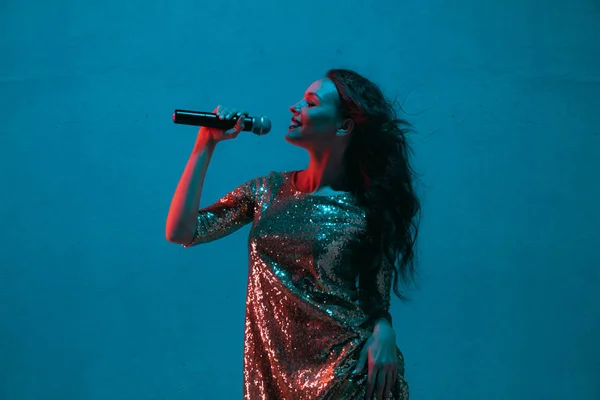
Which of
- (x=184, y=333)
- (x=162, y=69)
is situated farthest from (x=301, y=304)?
(x=162, y=69)

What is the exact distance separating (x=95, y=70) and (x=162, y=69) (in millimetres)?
248

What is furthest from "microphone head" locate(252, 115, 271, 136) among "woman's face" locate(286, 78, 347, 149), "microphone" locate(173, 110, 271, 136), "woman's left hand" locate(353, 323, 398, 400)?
"woman's left hand" locate(353, 323, 398, 400)

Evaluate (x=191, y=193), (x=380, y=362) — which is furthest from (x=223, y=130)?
(x=380, y=362)

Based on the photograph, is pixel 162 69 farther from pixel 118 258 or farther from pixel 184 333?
pixel 184 333

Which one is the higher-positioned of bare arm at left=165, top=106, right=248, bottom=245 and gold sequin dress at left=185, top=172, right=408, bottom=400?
bare arm at left=165, top=106, right=248, bottom=245

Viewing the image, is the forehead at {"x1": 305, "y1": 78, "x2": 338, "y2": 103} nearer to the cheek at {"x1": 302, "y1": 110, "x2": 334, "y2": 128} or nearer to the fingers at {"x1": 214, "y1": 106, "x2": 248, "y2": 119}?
the cheek at {"x1": 302, "y1": 110, "x2": 334, "y2": 128}

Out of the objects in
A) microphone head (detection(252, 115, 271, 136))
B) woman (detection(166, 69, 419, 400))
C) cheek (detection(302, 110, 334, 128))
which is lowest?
woman (detection(166, 69, 419, 400))

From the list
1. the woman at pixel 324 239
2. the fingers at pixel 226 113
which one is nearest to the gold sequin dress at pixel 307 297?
the woman at pixel 324 239

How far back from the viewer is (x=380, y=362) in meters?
1.52

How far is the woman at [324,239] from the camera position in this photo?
1.53 m

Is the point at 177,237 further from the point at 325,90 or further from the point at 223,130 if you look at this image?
the point at 325,90

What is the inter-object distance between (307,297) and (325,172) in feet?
1.00

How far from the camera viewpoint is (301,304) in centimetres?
154

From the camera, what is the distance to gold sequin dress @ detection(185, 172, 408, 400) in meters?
1.53
